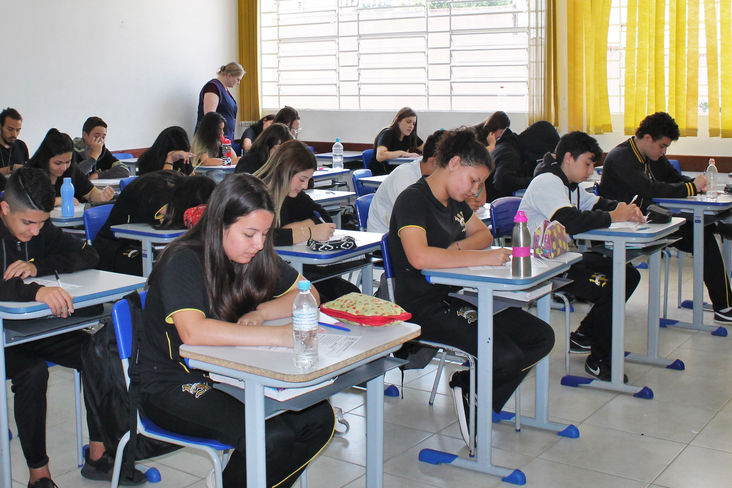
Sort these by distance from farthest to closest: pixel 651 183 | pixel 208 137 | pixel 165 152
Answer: pixel 208 137, pixel 165 152, pixel 651 183

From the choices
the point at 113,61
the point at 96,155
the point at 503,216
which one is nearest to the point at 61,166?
the point at 96,155

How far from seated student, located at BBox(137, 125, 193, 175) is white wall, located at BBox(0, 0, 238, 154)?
293cm

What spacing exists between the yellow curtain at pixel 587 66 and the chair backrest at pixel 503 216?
12.5 ft

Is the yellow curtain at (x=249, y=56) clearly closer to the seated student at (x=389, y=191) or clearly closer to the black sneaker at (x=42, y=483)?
the seated student at (x=389, y=191)

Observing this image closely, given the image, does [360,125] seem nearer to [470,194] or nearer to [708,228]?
[708,228]

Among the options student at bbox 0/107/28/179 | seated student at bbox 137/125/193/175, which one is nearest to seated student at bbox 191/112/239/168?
seated student at bbox 137/125/193/175

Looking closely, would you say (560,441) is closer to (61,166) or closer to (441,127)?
(61,166)

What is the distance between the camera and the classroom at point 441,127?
10.3 ft

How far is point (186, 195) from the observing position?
3986 mm

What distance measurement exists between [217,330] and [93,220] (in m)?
2.43

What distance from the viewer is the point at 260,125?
9.02 meters

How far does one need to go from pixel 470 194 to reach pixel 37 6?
634cm

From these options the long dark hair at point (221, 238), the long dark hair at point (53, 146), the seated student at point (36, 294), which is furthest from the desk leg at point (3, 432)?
the long dark hair at point (53, 146)

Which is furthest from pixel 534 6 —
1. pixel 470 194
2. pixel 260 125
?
pixel 470 194
